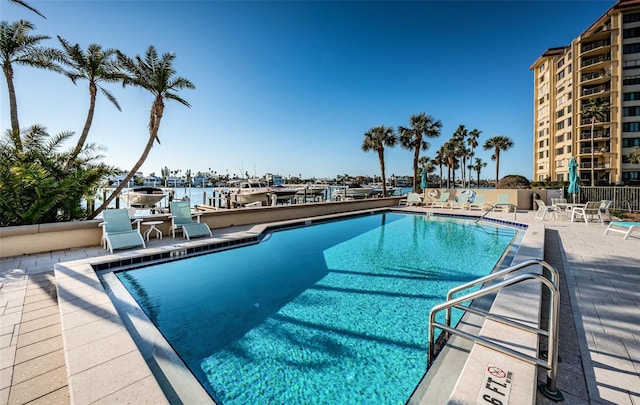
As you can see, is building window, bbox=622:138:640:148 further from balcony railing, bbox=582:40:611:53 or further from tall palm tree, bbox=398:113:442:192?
tall palm tree, bbox=398:113:442:192

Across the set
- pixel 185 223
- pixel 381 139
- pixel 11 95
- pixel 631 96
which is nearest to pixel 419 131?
pixel 381 139

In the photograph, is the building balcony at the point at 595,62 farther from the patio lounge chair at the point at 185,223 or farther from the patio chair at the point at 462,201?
the patio lounge chair at the point at 185,223

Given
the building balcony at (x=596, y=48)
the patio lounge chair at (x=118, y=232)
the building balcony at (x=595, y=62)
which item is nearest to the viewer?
the patio lounge chair at (x=118, y=232)

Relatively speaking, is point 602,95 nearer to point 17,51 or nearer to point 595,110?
point 595,110

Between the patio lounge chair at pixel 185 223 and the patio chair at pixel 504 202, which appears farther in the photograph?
the patio chair at pixel 504 202

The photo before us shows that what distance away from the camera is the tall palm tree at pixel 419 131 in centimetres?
2278

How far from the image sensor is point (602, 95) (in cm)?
2983

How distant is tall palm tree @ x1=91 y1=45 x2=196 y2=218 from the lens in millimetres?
10414

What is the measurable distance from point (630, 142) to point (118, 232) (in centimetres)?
4658

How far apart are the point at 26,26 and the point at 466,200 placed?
20051 millimetres

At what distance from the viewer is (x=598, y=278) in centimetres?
418

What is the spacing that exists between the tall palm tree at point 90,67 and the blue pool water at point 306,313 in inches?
328

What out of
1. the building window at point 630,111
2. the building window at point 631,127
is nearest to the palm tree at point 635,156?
the building window at point 631,127

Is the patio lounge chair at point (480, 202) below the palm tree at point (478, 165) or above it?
below
